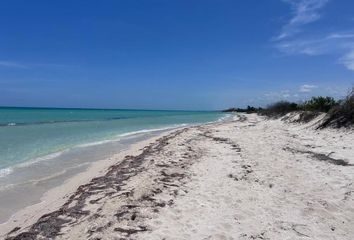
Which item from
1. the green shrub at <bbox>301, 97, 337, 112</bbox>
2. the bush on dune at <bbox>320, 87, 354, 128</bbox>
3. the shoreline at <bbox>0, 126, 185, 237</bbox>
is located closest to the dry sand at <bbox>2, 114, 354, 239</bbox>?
the shoreline at <bbox>0, 126, 185, 237</bbox>

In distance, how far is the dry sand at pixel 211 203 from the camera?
5.22m

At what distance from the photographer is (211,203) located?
639 centimetres

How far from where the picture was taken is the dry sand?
17.1 feet

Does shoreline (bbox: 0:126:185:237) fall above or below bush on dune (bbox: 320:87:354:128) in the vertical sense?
below

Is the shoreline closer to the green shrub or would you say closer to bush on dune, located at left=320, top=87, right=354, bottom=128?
bush on dune, located at left=320, top=87, right=354, bottom=128

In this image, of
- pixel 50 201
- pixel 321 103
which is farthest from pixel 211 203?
pixel 321 103

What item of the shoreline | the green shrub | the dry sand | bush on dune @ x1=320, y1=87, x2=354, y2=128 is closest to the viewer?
the dry sand

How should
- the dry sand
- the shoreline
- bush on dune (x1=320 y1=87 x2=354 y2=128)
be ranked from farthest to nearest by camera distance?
1. bush on dune (x1=320 y1=87 x2=354 y2=128)
2. the shoreline
3. the dry sand

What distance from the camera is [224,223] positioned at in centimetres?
545

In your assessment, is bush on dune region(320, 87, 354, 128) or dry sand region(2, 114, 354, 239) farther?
bush on dune region(320, 87, 354, 128)

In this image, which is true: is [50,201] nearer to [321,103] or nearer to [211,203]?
[211,203]

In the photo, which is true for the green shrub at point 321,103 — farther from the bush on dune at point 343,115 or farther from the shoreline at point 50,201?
the shoreline at point 50,201

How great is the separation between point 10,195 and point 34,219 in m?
2.32

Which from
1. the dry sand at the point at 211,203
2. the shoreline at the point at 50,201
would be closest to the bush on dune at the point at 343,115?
the dry sand at the point at 211,203
